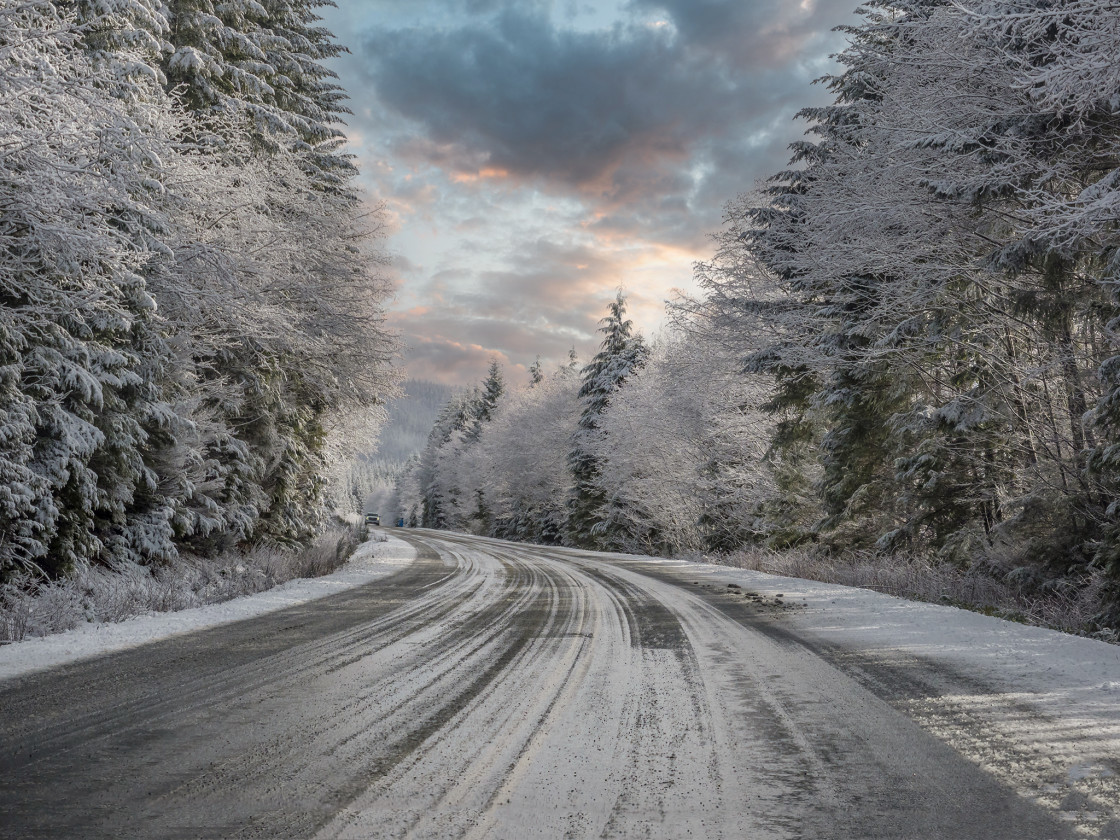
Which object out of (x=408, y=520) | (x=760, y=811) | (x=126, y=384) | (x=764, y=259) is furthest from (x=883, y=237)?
(x=408, y=520)

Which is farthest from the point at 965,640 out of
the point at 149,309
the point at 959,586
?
the point at 149,309

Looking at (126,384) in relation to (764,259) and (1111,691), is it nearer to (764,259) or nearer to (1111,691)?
(1111,691)

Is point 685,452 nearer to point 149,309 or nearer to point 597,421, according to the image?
point 597,421

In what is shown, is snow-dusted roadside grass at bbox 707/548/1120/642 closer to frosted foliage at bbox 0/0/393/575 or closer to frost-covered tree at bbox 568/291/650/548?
frosted foliage at bbox 0/0/393/575

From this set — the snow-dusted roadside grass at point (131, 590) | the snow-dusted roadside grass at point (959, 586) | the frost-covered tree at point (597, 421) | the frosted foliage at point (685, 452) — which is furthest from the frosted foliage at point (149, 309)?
the frost-covered tree at point (597, 421)

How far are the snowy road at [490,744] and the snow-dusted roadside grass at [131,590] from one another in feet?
5.39

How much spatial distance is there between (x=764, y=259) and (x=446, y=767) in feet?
51.9

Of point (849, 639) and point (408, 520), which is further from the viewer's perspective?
point (408, 520)

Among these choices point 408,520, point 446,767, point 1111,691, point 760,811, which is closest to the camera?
point 760,811

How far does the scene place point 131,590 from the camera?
8750 mm

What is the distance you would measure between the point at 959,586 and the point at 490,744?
32.9 feet

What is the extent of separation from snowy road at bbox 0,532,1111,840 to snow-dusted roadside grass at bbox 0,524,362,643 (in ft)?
5.39

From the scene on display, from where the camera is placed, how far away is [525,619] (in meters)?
8.00

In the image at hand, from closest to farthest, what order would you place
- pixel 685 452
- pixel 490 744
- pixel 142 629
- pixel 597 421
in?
pixel 490 744, pixel 142 629, pixel 685 452, pixel 597 421
